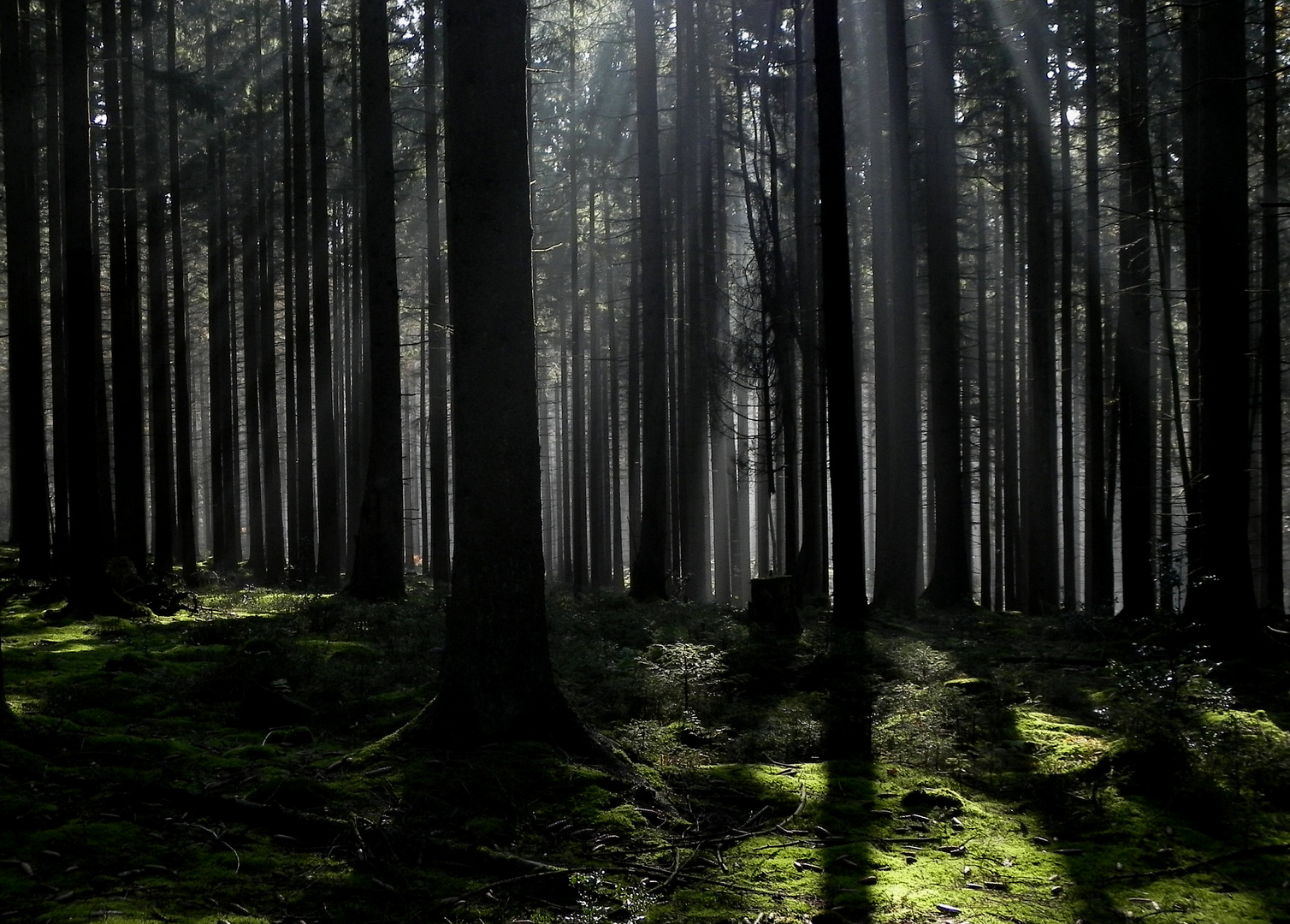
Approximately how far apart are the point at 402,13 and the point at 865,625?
17705 mm

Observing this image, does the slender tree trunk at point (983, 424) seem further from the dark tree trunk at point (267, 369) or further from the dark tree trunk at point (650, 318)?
the dark tree trunk at point (267, 369)

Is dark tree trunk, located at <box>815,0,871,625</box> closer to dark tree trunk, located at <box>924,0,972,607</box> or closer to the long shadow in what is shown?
the long shadow

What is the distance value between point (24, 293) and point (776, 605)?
43.5 feet

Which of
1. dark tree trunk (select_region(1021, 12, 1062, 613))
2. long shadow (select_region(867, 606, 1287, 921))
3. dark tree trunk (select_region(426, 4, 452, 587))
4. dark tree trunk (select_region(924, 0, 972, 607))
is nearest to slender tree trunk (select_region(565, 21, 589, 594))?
dark tree trunk (select_region(426, 4, 452, 587))

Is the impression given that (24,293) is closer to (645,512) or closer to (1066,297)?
(645,512)

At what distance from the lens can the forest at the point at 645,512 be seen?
4.73 m

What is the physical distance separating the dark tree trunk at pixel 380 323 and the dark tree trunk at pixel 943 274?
9871 mm

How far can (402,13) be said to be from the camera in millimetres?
20781

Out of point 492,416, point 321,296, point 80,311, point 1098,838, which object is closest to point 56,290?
point 321,296

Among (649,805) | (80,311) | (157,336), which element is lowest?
(649,805)

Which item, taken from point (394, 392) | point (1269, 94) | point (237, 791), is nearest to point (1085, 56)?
point (1269, 94)

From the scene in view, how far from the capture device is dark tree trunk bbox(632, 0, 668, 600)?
16750 mm

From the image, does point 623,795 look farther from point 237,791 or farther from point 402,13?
point 402,13

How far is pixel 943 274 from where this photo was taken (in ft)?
55.6
